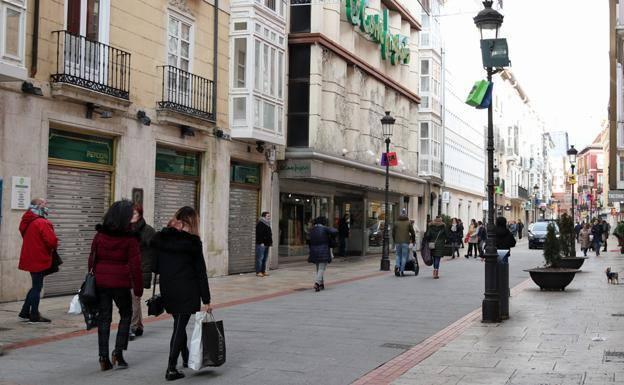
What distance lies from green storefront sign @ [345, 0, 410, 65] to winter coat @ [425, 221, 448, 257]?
35.1ft

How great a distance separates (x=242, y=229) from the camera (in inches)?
880

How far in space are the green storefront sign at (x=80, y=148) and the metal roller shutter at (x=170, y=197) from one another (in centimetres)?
223

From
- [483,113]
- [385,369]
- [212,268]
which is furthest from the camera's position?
[483,113]

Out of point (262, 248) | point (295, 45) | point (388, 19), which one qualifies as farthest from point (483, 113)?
point (262, 248)

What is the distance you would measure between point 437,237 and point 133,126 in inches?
350

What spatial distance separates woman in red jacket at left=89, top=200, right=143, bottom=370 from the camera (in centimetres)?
747

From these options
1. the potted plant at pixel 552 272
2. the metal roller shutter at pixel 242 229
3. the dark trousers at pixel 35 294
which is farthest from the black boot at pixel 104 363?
the metal roller shutter at pixel 242 229

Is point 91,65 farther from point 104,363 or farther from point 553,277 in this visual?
point 553,277

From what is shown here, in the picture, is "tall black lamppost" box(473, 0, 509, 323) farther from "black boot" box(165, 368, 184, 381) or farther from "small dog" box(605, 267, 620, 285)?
"small dog" box(605, 267, 620, 285)

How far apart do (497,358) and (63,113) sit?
9.84 meters

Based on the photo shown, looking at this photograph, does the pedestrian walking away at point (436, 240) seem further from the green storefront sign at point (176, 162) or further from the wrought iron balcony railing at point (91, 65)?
the wrought iron balcony railing at point (91, 65)

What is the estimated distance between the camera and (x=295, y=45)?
83.2ft

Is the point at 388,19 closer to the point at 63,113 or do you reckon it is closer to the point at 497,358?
the point at 63,113

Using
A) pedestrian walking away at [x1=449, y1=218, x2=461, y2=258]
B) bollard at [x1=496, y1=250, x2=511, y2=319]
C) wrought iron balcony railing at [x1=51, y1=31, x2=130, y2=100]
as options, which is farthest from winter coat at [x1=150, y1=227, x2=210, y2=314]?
pedestrian walking away at [x1=449, y1=218, x2=461, y2=258]
